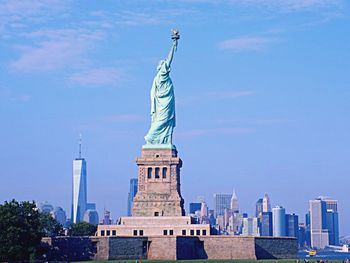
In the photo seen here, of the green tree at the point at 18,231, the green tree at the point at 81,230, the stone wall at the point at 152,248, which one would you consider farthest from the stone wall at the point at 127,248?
the green tree at the point at 81,230

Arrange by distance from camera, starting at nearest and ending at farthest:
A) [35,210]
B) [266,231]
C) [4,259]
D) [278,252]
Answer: [4,259] → [35,210] → [278,252] → [266,231]

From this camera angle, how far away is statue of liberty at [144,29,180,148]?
294ft

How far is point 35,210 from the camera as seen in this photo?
7162 cm

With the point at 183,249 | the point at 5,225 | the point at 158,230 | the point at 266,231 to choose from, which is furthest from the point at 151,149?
the point at 266,231

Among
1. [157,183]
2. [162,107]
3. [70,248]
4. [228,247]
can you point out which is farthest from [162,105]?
Result: [70,248]

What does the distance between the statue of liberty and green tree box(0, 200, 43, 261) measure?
22.6m

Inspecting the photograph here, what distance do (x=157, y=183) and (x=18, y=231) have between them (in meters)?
24.3

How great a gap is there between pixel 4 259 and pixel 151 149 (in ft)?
92.5

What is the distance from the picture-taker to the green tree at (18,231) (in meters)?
64.7

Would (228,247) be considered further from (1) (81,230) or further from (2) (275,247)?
(1) (81,230)

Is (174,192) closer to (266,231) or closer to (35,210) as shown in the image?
(35,210)

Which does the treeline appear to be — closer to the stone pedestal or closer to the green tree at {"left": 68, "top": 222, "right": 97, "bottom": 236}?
the stone pedestal

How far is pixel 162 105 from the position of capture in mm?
90500

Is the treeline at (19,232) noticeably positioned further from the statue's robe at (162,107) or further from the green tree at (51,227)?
the statue's robe at (162,107)
